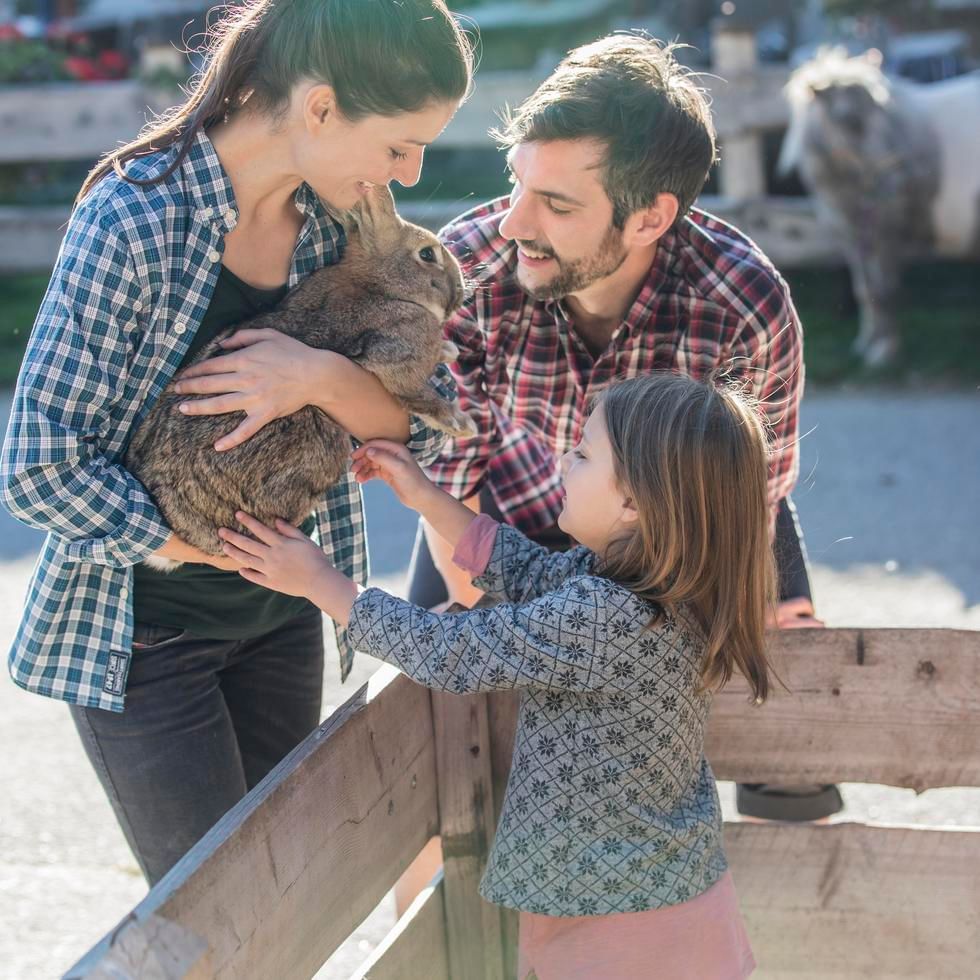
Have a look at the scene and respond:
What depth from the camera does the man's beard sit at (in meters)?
2.66

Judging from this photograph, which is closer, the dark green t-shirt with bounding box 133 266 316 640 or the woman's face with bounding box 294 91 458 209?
the woman's face with bounding box 294 91 458 209

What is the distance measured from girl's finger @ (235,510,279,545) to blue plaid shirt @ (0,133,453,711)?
128 mm

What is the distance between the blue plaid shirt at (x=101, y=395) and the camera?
196 cm

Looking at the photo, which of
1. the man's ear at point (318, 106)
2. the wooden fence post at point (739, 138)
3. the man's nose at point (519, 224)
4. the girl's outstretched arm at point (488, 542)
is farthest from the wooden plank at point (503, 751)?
the wooden fence post at point (739, 138)

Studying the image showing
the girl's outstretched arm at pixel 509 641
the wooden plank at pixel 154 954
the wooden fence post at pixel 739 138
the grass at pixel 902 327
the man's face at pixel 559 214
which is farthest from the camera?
the wooden fence post at pixel 739 138

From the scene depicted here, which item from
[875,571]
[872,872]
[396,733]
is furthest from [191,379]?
[875,571]

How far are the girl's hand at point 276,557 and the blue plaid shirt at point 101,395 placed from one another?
0.13 meters

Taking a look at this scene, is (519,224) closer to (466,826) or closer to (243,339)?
(243,339)

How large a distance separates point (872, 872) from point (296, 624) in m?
1.21

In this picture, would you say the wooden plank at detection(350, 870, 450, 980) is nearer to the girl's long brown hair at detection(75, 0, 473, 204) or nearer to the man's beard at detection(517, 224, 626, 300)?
the man's beard at detection(517, 224, 626, 300)

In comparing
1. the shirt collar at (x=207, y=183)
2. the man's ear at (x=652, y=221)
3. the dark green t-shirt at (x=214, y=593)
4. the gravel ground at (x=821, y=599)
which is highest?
the shirt collar at (x=207, y=183)

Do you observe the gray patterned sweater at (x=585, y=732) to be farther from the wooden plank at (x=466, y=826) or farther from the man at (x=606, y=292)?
the man at (x=606, y=292)

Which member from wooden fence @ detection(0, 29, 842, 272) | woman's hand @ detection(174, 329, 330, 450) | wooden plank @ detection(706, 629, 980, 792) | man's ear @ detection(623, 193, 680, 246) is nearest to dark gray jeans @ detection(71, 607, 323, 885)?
woman's hand @ detection(174, 329, 330, 450)

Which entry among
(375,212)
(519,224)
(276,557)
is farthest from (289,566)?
(519,224)
